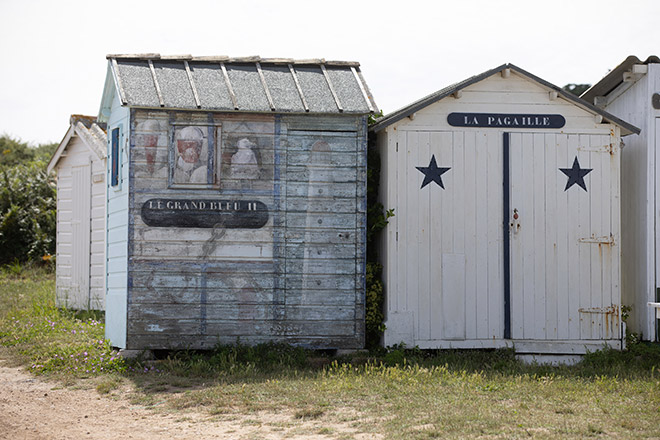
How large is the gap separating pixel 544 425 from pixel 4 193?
2096 centimetres

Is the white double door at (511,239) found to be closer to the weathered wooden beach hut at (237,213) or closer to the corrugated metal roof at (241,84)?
the weathered wooden beach hut at (237,213)

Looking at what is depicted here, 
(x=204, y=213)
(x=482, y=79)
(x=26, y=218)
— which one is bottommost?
(x=204, y=213)

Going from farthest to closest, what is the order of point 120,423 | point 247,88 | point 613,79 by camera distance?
point 613,79 < point 247,88 < point 120,423

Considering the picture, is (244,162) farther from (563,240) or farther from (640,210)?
(640,210)

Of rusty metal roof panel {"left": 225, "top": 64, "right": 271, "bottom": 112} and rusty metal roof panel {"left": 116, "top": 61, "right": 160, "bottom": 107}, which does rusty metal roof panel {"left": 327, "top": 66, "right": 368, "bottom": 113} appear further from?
rusty metal roof panel {"left": 116, "top": 61, "right": 160, "bottom": 107}

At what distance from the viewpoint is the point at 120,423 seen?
25.9 feet

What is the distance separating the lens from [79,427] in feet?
25.5

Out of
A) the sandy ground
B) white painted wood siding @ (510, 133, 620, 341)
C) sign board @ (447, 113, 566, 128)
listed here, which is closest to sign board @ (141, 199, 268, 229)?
the sandy ground

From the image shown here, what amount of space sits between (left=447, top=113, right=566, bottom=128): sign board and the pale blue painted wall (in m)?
4.67

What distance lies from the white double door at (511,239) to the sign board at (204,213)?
2.14 metres

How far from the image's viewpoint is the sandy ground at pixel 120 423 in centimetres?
720

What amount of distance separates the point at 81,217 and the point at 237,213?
308 inches

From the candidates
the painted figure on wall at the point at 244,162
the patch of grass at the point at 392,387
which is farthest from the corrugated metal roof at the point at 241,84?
the patch of grass at the point at 392,387

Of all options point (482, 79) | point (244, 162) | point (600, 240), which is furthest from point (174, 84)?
point (600, 240)
